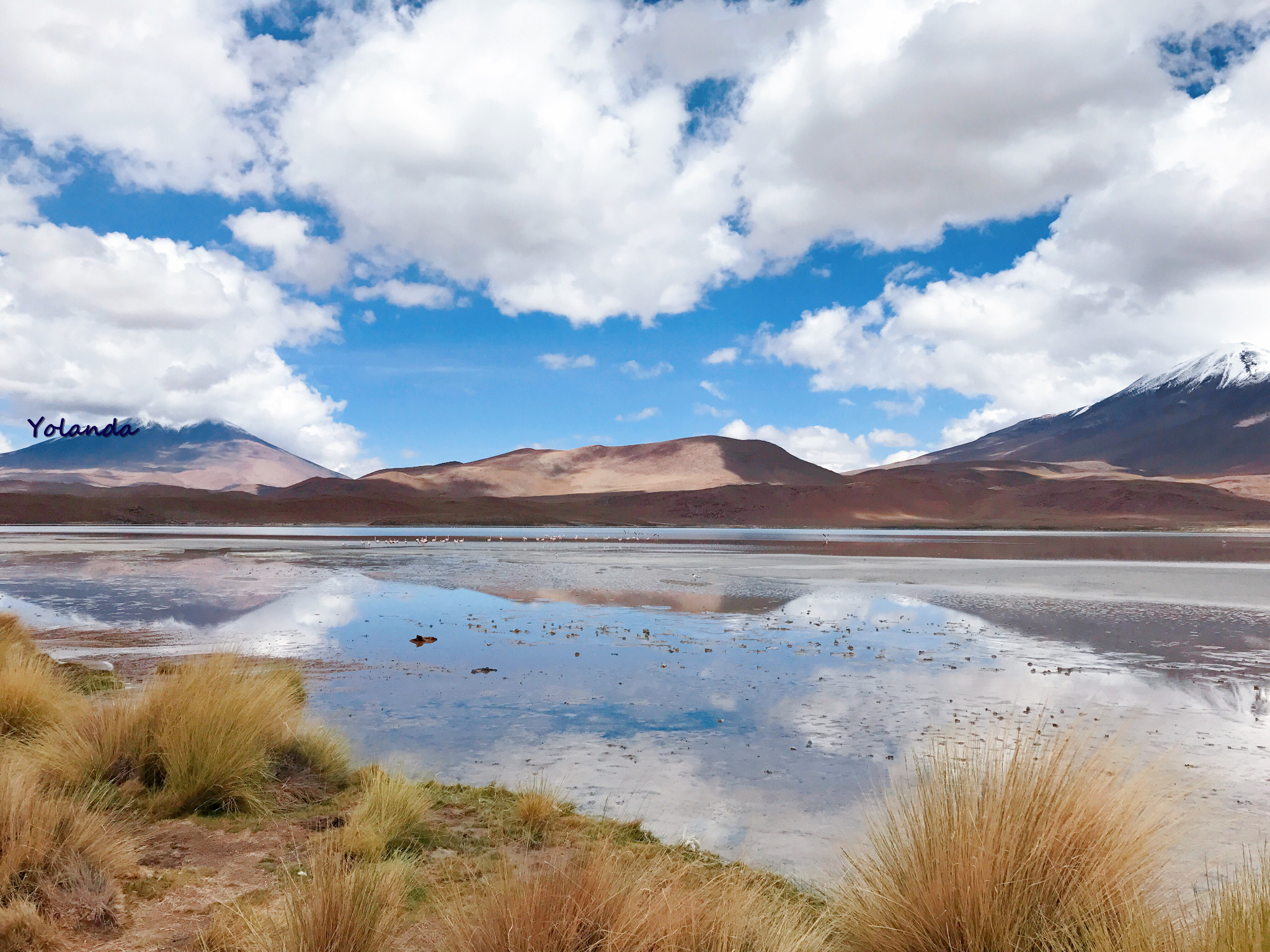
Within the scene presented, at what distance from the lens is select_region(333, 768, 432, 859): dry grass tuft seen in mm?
4973

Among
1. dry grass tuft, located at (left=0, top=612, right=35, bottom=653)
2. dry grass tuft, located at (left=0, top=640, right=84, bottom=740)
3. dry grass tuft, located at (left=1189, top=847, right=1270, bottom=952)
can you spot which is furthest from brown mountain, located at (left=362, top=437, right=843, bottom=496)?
dry grass tuft, located at (left=1189, top=847, right=1270, bottom=952)

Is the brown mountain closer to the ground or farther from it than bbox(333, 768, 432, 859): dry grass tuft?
farther from it

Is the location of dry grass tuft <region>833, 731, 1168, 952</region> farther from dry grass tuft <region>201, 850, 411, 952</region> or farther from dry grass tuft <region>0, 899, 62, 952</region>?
dry grass tuft <region>0, 899, 62, 952</region>

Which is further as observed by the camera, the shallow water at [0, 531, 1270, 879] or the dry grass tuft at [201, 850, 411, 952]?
the shallow water at [0, 531, 1270, 879]

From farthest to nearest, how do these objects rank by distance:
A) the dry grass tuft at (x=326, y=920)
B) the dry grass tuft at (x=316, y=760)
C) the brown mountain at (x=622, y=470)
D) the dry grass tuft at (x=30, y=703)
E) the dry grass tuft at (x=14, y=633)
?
the brown mountain at (x=622, y=470), the dry grass tuft at (x=14, y=633), the dry grass tuft at (x=30, y=703), the dry grass tuft at (x=316, y=760), the dry grass tuft at (x=326, y=920)

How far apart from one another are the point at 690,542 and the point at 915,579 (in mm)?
28350

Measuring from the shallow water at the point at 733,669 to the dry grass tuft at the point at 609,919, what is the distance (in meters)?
1.79

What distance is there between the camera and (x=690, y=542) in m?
52.8

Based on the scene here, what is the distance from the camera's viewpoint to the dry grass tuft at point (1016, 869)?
3.31 m

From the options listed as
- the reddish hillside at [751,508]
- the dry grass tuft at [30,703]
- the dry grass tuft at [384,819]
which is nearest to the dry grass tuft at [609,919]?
the dry grass tuft at [384,819]

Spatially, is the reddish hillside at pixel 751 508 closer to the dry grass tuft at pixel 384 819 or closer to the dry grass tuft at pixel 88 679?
the dry grass tuft at pixel 88 679

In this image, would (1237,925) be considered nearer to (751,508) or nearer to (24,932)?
(24,932)

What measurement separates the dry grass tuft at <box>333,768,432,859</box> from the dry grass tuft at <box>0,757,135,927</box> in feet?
3.96

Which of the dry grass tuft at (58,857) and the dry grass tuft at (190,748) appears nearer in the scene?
the dry grass tuft at (58,857)
